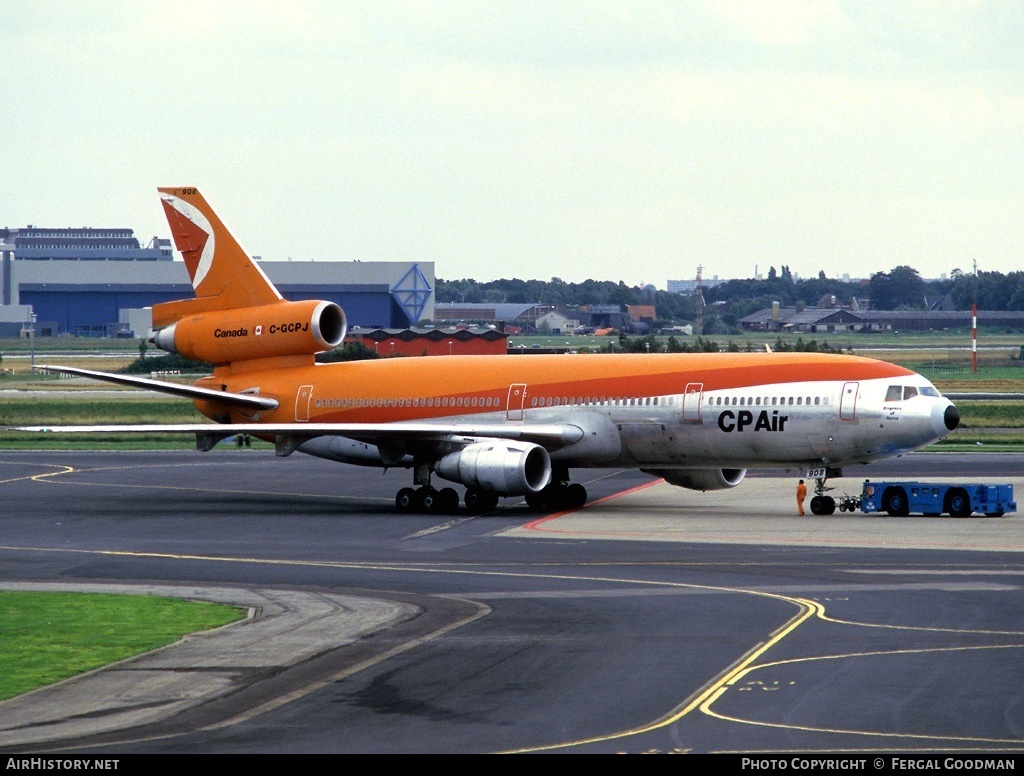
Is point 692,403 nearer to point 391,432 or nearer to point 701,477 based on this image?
point 701,477

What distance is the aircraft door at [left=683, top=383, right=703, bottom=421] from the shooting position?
155 ft

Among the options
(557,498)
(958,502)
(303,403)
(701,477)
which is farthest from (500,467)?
(958,502)

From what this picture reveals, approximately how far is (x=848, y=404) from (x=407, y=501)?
1461cm

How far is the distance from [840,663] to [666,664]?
2707mm

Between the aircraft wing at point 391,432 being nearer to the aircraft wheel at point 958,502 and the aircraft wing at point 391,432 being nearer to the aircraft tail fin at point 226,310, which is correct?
the aircraft tail fin at point 226,310

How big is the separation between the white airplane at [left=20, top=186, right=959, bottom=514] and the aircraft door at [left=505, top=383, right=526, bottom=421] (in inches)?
1.8

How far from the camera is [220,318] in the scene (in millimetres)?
55312

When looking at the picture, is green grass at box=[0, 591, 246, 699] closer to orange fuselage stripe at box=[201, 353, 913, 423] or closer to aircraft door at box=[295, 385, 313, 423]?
orange fuselage stripe at box=[201, 353, 913, 423]

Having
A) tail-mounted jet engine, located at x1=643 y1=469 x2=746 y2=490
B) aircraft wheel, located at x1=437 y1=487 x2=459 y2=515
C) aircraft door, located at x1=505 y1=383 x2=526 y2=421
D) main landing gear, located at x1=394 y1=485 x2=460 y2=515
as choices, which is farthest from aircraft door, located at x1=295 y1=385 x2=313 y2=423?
tail-mounted jet engine, located at x1=643 y1=469 x2=746 y2=490

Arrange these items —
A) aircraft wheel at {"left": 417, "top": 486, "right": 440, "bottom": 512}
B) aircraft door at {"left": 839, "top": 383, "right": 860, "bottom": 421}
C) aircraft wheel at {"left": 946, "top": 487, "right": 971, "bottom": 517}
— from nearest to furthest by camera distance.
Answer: aircraft door at {"left": 839, "top": 383, "right": 860, "bottom": 421} < aircraft wheel at {"left": 946, "top": 487, "right": 971, "bottom": 517} < aircraft wheel at {"left": 417, "top": 486, "right": 440, "bottom": 512}

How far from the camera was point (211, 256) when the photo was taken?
55719mm

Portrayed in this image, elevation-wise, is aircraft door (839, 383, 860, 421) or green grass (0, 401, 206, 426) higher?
aircraft door (839, 383, 860, 421)
